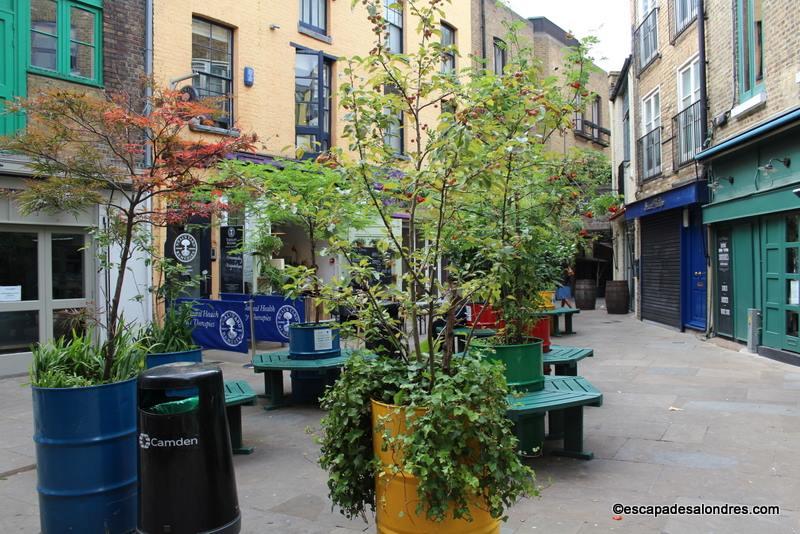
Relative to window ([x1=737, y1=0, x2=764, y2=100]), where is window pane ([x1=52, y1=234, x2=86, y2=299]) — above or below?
below

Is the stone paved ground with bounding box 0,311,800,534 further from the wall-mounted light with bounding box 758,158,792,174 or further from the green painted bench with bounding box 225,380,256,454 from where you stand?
the wall-mounted light with bounding box 758,158,792,174

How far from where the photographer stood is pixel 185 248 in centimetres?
1248

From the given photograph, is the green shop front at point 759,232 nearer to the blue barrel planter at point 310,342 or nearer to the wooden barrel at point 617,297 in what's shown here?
the wooden barrel at point 617,297

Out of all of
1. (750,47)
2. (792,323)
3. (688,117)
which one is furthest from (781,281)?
(688,117)

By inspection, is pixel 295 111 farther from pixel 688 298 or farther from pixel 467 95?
pixel 467 95

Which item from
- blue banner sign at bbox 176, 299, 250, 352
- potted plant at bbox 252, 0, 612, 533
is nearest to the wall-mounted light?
potted plant at bbox 252, 0, 612, 533

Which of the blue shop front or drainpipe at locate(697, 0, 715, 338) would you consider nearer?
drainpipe at locate(697, 0, 715, 338)

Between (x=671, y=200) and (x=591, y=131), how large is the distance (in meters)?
18.9

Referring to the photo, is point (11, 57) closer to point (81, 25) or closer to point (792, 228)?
point (81, 25)

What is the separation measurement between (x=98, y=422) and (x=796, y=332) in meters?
10.1

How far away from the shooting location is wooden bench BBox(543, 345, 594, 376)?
7.15 m

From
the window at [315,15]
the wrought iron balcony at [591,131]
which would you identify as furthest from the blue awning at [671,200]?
the wrought iron balcony at [591,131]

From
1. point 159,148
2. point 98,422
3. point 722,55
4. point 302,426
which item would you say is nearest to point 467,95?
point 159,148

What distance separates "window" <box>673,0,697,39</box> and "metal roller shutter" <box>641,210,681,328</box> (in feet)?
13.8
